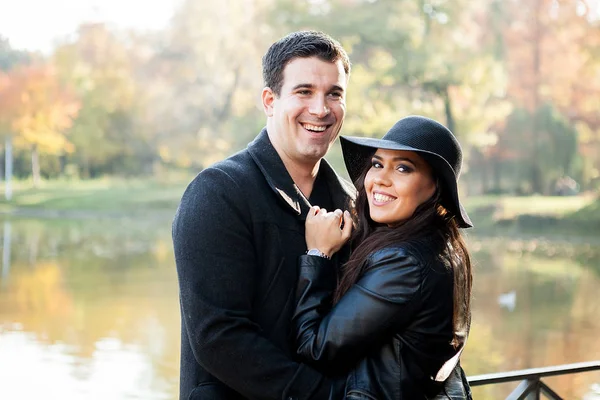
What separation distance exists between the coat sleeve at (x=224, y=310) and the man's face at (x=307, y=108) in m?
0.23

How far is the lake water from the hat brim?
5172mm

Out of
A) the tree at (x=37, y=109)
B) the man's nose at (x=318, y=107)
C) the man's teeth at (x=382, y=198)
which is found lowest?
the tree at (x=37, y=109)

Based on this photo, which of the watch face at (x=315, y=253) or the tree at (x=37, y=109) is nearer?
the watch face at (x=315, y=253)

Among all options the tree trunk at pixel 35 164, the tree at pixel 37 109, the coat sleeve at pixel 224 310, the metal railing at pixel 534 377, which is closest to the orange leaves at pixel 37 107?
the tree at pixel 37 109

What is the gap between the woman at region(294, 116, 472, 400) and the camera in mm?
1287

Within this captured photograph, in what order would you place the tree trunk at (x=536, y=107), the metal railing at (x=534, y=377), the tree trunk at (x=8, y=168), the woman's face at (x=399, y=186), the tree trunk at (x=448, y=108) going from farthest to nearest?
the tree trunk at (x=8, y=168)
the tree trunk at (x=536, y=107)
the tree trunk at (x=448, y=108)
the metal railing at (x=534, y=377)
the woman's face at (x=399, y=186)

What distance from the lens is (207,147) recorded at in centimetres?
2123

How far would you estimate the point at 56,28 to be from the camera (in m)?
23.2

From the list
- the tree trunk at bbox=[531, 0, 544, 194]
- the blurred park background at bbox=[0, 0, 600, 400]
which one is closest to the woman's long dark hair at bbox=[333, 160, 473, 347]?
the blurred park background at bbox=[0, 0, 600, 400]

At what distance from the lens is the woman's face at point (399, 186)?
1385 millimetres

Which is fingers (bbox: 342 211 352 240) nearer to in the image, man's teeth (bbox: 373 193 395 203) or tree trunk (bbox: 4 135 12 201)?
man's teeth (bbox: 373 193 395 203)

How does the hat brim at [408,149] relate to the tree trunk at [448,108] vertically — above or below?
above

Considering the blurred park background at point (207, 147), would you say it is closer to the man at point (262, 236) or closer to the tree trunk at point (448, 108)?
the tree trunk at point (448, 108)

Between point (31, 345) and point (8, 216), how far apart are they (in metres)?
12.6
